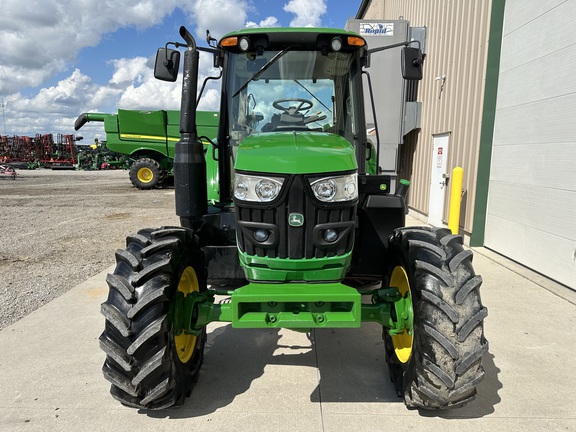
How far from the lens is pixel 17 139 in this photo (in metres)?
32.8

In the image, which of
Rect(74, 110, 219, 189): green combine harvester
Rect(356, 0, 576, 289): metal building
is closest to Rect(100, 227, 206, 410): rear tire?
Rect(356, 0, 576, 289): metal building

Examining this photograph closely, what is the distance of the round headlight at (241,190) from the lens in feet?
8.71

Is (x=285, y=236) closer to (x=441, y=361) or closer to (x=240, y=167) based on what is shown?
(x=240, y=167)

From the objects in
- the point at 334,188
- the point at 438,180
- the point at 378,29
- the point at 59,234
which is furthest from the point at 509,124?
the point at 59,234

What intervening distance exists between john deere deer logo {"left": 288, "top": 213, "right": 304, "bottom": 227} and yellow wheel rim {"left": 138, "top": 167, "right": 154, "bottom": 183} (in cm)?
1483

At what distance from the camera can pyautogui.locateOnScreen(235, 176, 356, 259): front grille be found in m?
2.58

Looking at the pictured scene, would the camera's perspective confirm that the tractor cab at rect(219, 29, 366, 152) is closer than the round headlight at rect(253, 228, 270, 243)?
No

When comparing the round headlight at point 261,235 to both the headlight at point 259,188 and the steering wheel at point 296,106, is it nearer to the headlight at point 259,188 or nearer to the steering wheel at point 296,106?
the headlight at point 259,188

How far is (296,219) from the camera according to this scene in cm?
259

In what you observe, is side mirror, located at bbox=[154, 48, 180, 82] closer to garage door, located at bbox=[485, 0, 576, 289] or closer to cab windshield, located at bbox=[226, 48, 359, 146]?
cab windshield, located at bbox=[226, 48, 359, 146]

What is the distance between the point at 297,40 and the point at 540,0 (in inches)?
160

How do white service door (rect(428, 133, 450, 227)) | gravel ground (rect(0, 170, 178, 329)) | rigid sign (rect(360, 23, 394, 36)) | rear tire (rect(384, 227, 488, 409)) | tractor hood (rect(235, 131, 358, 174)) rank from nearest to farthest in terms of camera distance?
1. rear tire (rect(384, 227, 488, 409))
2. tractor hood (rect(235, 131, 358, 174))
3. gravel ground (rect(0, 170, 178, 329))
4. white service door (rect(428, 133, 450, 227))
5. rigid sign (rect(360, 23, 394, 36))

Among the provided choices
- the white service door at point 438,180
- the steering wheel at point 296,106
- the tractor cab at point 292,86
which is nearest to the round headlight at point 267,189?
the tractor cab at point 292,86

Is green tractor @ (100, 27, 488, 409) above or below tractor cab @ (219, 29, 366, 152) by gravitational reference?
below
